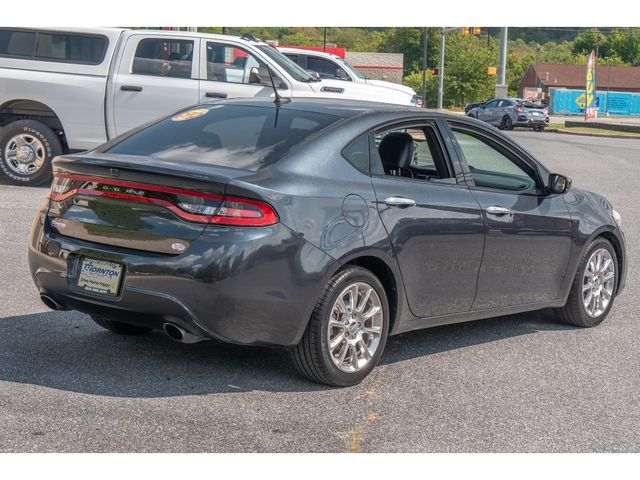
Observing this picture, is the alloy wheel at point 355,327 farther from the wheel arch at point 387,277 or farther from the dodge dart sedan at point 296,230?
the wheel arch at point 387,277

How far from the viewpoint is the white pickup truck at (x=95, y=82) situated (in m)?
14.2

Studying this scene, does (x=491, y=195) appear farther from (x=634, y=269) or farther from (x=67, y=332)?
(x=634, y=269)

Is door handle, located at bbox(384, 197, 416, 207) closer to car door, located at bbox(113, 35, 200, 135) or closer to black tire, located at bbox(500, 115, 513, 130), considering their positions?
car door, located at bbox(113, 35, 200, 135)

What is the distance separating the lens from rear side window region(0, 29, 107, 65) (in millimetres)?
14484

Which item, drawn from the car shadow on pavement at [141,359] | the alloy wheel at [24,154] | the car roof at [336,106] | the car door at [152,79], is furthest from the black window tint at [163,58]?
the car roof at [336,106]

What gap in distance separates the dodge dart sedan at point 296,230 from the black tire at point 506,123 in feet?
147

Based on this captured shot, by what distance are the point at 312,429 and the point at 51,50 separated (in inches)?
421

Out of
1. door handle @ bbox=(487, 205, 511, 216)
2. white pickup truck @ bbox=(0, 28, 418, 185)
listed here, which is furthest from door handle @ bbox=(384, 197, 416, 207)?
white pickup truck @ bbox=(0, 28, 418, 185)

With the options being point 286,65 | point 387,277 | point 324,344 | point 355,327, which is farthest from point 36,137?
point 324,344

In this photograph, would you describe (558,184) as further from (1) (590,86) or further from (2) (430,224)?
(1) (590,86)

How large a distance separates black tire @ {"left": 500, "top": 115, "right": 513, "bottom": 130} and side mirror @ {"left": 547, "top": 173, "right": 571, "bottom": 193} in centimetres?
Answer: 4448

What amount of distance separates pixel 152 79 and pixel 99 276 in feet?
30.3

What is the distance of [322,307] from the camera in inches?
220

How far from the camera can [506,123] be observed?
5172 cm
